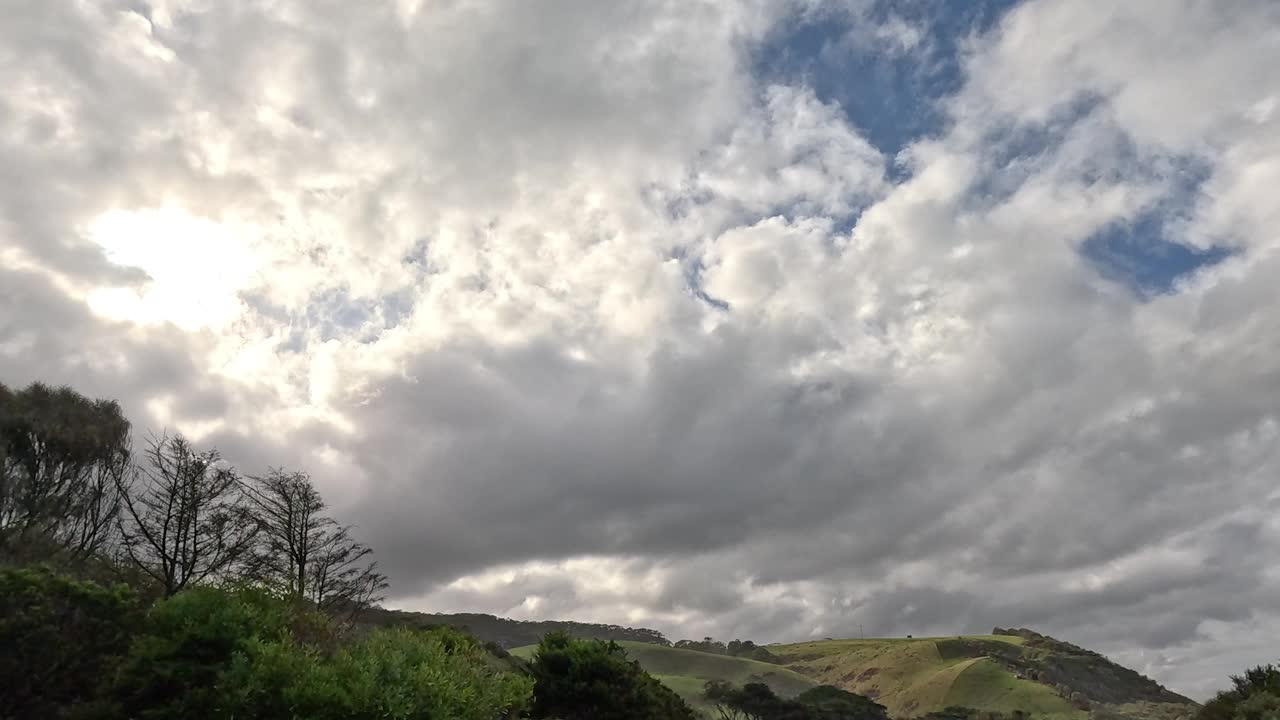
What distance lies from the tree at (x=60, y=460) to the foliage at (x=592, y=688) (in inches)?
937

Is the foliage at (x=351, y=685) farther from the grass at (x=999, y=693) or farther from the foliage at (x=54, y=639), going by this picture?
the grass at (x=999, y=693)

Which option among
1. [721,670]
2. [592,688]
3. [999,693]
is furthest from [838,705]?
[721,670]

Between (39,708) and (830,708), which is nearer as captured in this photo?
(39,708)

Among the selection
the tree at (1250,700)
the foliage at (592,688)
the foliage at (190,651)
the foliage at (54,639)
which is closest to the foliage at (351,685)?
the foliage at (190,651)

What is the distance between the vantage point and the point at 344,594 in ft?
150

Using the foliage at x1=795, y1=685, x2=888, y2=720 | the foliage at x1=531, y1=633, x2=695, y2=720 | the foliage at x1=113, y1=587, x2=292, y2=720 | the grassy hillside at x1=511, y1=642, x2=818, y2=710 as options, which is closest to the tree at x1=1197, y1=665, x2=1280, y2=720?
the foliage at x1=531, y1=633, x2=695, y2=720

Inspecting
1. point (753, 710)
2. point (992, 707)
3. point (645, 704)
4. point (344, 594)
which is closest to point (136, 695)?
point (645, 704)

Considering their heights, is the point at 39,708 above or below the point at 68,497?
below

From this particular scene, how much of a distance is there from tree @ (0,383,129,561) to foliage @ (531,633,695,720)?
23809mm

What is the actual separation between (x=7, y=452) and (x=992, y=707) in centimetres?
16225

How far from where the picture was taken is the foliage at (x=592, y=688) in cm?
3198

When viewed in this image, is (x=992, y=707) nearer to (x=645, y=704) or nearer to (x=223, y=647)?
(x=645, y=704)

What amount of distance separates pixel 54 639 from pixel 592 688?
1794cm

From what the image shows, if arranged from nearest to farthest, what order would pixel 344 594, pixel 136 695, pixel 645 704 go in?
1. pixel 136 695
2. pixel 645 704
3. pixel 344 594
